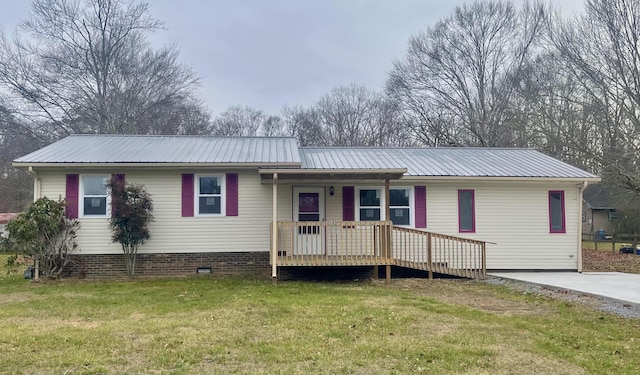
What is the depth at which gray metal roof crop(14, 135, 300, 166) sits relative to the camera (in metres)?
11.4

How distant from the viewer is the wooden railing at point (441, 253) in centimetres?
1125

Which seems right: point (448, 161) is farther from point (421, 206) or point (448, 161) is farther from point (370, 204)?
point (370, 204)

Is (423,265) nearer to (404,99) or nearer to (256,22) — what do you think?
(256,22)

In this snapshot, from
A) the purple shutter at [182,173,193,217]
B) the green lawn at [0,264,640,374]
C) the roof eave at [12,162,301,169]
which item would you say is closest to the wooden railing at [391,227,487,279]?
the green lawn at [0,264,640,374]

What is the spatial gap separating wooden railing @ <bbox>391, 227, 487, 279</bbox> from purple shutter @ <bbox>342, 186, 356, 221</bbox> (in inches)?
50.9

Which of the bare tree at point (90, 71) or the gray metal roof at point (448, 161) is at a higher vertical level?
the bare tree at point (90, 71)

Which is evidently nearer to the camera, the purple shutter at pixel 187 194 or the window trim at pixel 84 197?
the window trim at pixel 84 197

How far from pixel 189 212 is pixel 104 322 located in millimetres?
5314

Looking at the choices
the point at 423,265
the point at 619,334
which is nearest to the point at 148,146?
the point at 423,265

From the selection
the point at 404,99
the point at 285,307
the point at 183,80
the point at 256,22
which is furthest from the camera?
the point at 404,99

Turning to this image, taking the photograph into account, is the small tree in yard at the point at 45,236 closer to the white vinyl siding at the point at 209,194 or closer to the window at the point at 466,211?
the white vinyl siding at the point at 209,194

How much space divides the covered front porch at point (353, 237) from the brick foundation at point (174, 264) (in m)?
1.06

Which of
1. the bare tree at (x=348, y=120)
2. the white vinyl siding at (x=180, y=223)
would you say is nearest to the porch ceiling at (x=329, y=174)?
the white vinyl siding at (x=180, y=223)

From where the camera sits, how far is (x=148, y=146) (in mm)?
13094
